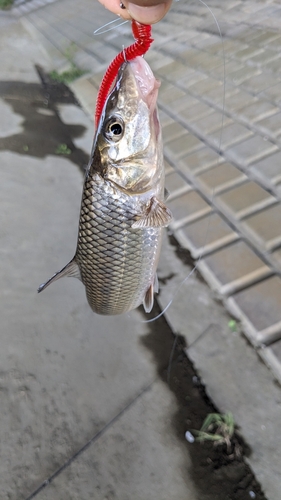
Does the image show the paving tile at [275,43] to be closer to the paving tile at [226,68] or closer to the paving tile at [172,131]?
the paving tile at [226,68]

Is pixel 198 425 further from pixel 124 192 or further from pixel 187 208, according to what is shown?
pixel 187 208

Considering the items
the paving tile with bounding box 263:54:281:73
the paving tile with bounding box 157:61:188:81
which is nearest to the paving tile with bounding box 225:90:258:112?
the paving tile with bounding box 263:54:281:73

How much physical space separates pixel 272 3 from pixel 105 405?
5087 millimetres

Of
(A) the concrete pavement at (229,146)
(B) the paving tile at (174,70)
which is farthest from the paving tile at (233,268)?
(B) the paving tile at (174,70)

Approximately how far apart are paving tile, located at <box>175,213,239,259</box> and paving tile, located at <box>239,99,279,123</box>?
115cm

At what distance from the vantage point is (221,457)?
1.85 meters

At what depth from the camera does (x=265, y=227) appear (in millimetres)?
2533

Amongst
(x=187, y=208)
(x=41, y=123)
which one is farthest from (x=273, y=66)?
(x=41, y=123)

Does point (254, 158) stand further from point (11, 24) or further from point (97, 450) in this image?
point (11, 24)

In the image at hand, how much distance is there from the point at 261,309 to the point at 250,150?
152 cm

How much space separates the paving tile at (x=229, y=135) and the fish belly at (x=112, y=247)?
6.68ft

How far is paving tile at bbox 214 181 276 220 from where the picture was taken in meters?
2.68

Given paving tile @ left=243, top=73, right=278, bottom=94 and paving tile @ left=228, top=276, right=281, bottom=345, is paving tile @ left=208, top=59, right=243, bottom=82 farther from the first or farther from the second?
paving tile @ left=228, top=276, right=281, bottom=345

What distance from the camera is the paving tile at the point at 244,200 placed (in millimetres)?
2684
